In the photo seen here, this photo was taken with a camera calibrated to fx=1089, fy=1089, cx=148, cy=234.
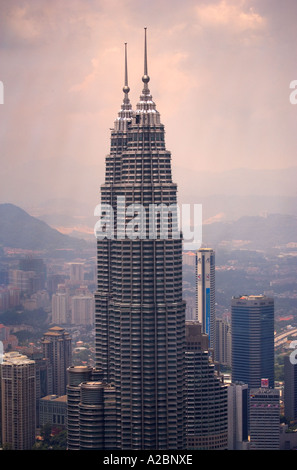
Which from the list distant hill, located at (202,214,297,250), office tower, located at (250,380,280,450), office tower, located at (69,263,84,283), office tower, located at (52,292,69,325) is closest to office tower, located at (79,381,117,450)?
office tower, located at (250,380,280,450)

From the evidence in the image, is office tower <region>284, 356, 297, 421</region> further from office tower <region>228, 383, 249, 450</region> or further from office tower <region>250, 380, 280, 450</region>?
office tower <region>228, 383, 249, 450</region>

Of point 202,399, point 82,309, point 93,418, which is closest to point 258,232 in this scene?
point 82,309

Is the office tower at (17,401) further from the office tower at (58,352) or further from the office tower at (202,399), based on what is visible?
the office tower at (202,399)

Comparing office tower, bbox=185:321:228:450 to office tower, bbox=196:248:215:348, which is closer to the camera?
office tower, bbox=185:321:228:450

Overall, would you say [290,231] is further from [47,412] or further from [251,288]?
[47,412]

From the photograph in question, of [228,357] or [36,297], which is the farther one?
[228,357]
